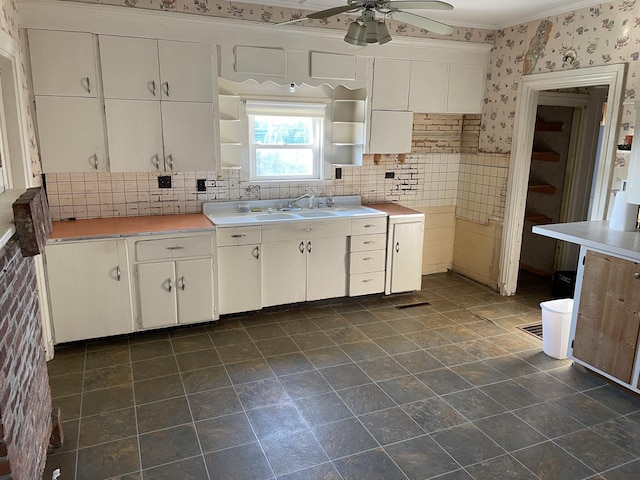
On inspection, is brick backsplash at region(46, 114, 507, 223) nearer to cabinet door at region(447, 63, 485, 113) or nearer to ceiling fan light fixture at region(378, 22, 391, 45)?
cabinet door at region(447, 63, 485, 113)

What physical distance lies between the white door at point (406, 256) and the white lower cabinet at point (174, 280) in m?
1.74

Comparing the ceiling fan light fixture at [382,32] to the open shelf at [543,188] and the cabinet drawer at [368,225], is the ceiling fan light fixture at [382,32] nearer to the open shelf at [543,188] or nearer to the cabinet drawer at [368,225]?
the cabinet drawer at [368,225]

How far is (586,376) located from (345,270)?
2058mm

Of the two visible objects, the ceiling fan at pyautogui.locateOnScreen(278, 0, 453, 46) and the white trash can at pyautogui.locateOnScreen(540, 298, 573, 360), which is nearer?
the ceiling fan at pyautogui.locateOnScreen(278, 0, 453, 46)

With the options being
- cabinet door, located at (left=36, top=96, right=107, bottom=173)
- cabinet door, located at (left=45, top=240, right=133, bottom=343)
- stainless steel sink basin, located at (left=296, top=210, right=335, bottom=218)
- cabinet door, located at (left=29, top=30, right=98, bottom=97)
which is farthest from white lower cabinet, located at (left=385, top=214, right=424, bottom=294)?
cabinet door, located at (left=29, top=30, right=98, bottom=97)

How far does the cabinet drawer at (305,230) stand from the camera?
395 cm

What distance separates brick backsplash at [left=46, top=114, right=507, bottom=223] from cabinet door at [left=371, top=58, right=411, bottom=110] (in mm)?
561

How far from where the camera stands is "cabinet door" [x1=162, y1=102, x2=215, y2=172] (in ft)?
12.2

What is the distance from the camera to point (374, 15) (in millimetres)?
2492

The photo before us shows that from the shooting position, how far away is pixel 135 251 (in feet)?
11.5

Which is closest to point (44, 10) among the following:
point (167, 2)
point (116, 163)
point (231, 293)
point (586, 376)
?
point (167, 2)

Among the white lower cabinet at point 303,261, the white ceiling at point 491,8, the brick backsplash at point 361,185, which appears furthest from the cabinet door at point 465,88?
the white lower cabinet at point 303,261

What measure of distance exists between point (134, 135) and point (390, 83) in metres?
2.33

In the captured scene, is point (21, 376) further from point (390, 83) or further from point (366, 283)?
point (390, 83)
